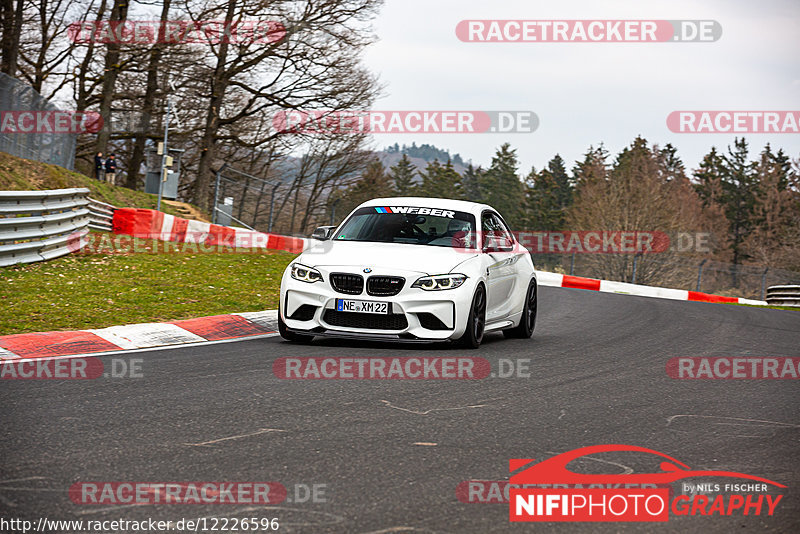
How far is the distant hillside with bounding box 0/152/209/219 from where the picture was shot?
22016 millimetres

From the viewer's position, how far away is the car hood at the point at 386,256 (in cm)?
940

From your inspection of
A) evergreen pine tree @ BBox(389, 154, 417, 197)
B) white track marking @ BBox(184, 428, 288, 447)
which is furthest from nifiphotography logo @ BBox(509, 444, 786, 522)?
evergreen pine tree @ BBox(389, 154, 417, 197)

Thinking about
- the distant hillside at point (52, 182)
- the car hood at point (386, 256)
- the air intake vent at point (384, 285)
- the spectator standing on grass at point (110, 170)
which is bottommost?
the air intake vent at point (384, 285)

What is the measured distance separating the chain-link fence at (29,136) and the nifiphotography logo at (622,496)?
2358cm

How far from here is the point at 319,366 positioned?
806cm

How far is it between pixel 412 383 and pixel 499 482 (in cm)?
295

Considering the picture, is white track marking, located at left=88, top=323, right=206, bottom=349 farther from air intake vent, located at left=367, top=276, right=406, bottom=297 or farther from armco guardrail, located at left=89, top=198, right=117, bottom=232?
armco guardrail, located at left=89, top=198, right=117, bottom=232

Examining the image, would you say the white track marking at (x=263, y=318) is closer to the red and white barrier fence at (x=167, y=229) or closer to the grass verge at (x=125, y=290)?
the grass verge at (x=125, y=290)

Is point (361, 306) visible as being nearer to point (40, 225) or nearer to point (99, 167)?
point (40, 225)

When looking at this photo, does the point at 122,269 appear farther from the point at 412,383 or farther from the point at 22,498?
the point at 22,498

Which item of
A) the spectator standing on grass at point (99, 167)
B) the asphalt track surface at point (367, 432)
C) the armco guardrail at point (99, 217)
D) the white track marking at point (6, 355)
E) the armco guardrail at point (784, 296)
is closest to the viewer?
the asphalt track surface at point (367, 432)

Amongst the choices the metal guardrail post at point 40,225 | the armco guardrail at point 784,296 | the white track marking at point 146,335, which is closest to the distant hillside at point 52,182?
the metal guardrail post at point 40,225

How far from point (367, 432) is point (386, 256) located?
14.1 ft

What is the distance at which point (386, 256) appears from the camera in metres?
9.62
